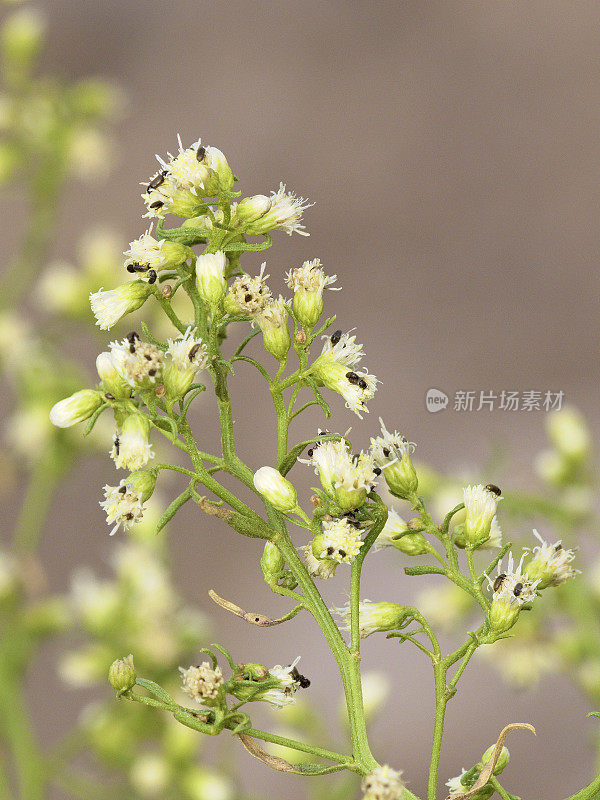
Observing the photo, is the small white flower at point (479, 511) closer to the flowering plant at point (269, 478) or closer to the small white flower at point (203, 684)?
the flowering plant at point (269, 478)

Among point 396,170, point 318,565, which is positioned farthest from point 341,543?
point 396,170

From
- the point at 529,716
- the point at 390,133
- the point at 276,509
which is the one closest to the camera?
the point at 276,509

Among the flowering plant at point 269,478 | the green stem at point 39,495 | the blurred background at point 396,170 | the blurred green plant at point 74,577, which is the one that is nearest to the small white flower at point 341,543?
the flowering plant at point 269,478

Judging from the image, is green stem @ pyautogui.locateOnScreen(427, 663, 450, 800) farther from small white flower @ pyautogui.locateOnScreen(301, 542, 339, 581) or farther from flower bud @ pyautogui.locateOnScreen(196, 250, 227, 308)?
flower bud @ pyautogui.locateOnScreen(196, 250, 227, 308)

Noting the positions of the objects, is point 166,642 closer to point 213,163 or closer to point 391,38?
point 213,163

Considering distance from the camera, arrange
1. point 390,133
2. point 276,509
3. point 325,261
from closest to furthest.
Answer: point 276,509, point 325,261, point 390,133

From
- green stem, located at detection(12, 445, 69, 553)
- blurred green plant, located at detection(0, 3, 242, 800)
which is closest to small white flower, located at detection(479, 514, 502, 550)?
blurred green plant, located at detection(0, 3, 242, 800)

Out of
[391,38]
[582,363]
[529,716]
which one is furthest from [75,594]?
[391,38]
